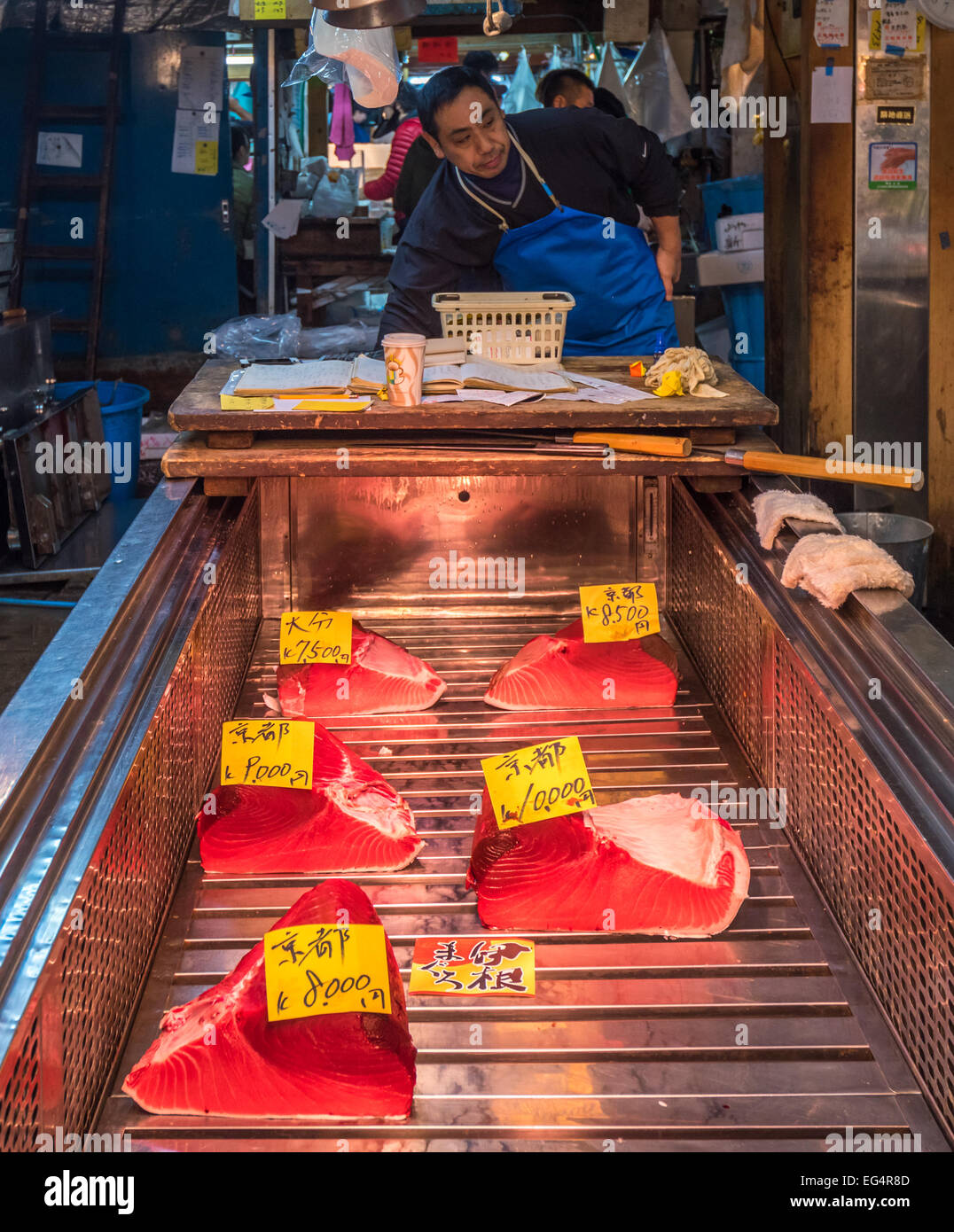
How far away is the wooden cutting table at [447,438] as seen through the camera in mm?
2705

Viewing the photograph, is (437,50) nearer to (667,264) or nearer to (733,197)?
(733,197)

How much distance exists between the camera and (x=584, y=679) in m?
2.69

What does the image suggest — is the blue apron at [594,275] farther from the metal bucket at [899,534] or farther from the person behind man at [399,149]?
the person behind man at [399,149]

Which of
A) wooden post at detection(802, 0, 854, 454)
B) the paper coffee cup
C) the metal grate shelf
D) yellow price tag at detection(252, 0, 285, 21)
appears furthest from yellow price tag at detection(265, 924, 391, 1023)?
yellow price tag at detection(252, 0, 285, 21)

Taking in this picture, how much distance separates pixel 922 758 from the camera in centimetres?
163

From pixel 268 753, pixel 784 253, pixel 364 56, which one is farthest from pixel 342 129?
pixel 268 753

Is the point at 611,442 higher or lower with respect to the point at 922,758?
higher

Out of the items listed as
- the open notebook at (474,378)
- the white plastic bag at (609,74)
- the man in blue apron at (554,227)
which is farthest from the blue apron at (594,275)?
the white plastic bag at (609,74)

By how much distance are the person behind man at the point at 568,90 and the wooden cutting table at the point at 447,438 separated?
3.27 meters

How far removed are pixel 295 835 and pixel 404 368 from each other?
3.92 ft

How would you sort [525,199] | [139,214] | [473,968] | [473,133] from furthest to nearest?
[139,214], [525,199], [473,133], [473,968]

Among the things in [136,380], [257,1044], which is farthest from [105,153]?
[257,1044]

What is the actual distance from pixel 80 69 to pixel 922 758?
8.61m
